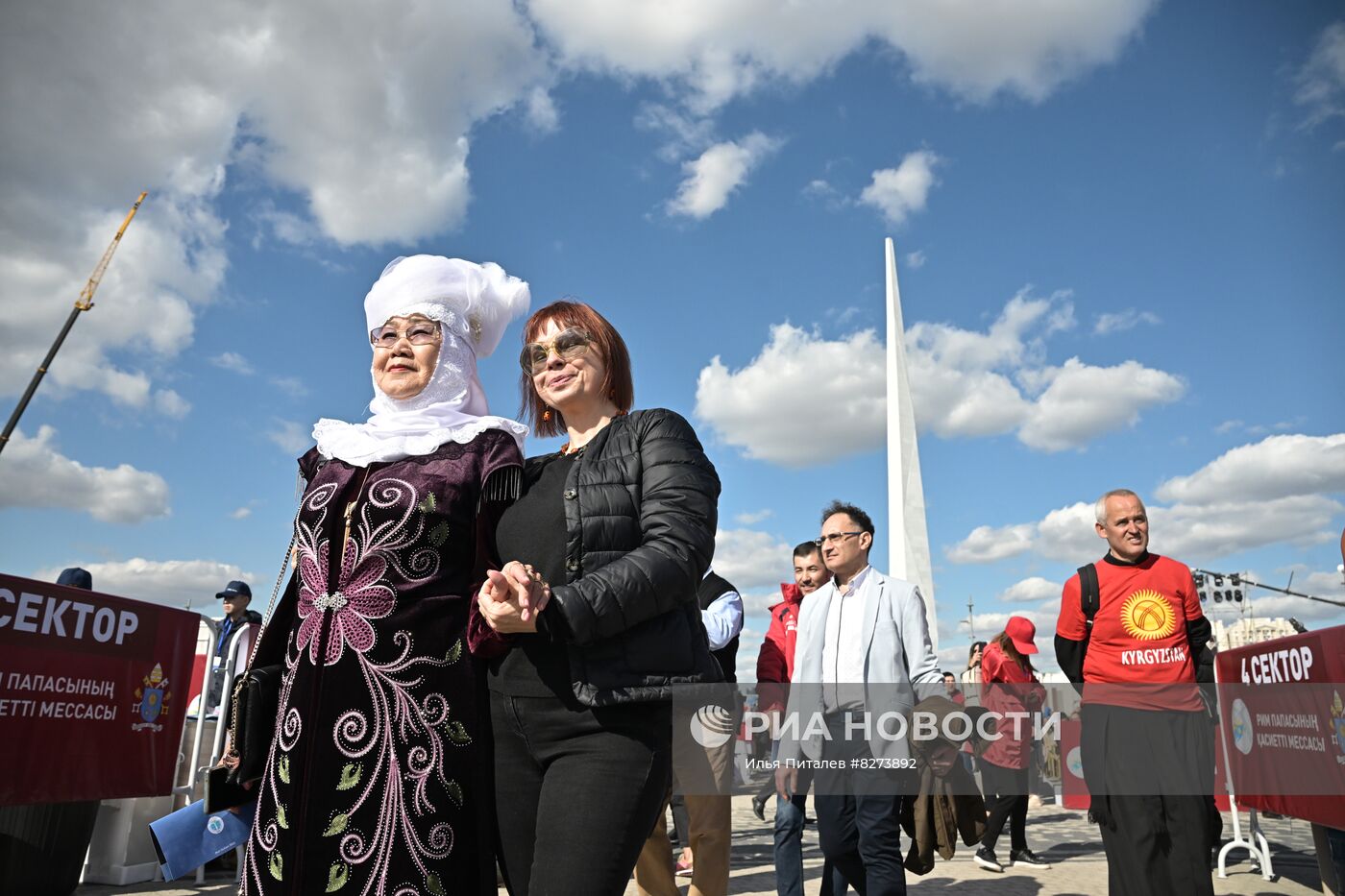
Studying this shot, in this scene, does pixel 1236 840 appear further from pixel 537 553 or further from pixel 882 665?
pixel 537 553

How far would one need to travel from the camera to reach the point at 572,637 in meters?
1.82

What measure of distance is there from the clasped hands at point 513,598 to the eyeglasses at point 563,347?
2.32 feet

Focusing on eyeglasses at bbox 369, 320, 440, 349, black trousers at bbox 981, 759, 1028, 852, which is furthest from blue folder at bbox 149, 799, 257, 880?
black trousers at bbox 981, 759, 1028, 852

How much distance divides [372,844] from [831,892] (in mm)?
3651

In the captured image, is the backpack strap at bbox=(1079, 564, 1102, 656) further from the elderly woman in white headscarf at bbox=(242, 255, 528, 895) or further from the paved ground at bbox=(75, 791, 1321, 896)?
the elderly woman in white headscarf at bbox=(242, 255, 528, 895)

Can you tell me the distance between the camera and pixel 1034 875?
7.11 meters

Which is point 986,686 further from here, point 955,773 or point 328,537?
point 328,537

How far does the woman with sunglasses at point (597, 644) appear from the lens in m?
1.82

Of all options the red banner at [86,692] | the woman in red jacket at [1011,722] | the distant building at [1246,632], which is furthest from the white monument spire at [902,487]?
the red banner at [86,692]

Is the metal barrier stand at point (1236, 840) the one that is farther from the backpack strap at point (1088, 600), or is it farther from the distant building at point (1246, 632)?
the distant building at point (1246, 632)

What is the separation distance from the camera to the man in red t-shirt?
4.38m

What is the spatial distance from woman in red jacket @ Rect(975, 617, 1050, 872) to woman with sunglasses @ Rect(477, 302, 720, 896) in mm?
6827

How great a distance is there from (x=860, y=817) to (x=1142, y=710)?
4.53ft

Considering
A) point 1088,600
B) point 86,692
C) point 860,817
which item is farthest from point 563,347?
point 86,692
